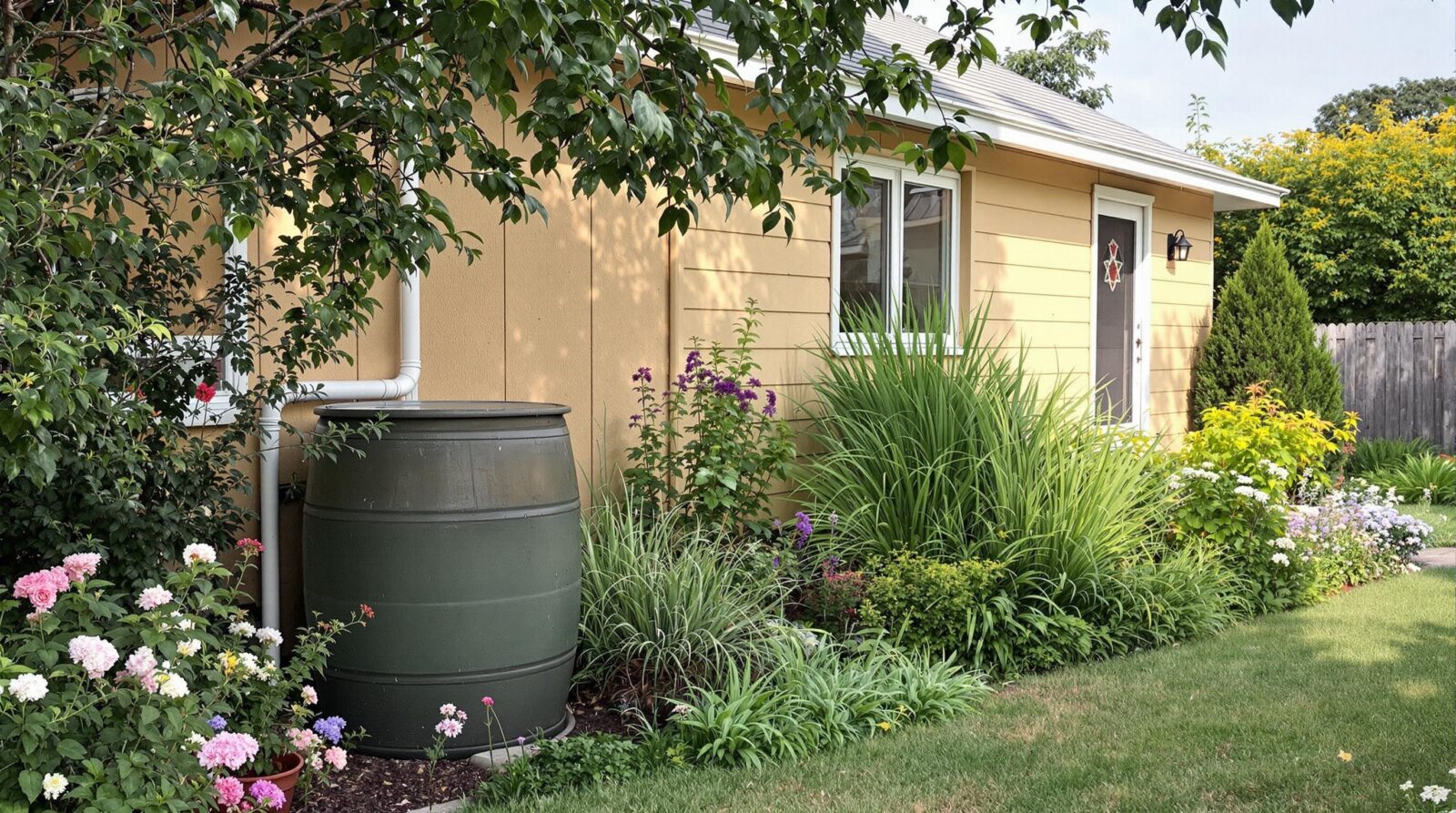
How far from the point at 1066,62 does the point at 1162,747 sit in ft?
78.0

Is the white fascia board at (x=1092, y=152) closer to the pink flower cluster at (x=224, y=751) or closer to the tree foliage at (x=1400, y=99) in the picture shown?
the pink flower cluster at (x=224, y=751)

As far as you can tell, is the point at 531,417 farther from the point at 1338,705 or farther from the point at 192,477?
the point at 1338,705

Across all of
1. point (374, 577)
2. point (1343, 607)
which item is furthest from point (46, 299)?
point (1343, 607)

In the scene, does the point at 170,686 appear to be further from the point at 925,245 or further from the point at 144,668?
the point at 925,245

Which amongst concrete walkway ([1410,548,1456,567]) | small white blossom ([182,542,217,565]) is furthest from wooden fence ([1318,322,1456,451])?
small white blossom ([182,542,217,565])

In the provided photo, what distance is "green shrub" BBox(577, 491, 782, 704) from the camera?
416cm

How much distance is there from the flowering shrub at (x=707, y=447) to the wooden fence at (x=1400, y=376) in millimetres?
9132

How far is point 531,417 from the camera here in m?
3.81

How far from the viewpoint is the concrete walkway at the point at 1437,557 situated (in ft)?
24.0

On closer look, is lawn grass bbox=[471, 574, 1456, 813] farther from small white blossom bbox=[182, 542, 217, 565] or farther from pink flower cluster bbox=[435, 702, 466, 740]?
small white blossom bbox=[182, 542, 217, 565]

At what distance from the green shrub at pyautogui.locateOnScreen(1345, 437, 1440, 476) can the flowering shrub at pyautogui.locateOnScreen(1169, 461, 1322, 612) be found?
243 inches

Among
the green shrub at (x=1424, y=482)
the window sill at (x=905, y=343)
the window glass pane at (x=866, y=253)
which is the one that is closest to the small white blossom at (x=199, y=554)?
the window sill at (x=905, y=343)

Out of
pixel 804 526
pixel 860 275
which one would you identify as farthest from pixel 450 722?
pixel 860 275

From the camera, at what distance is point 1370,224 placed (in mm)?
15125
